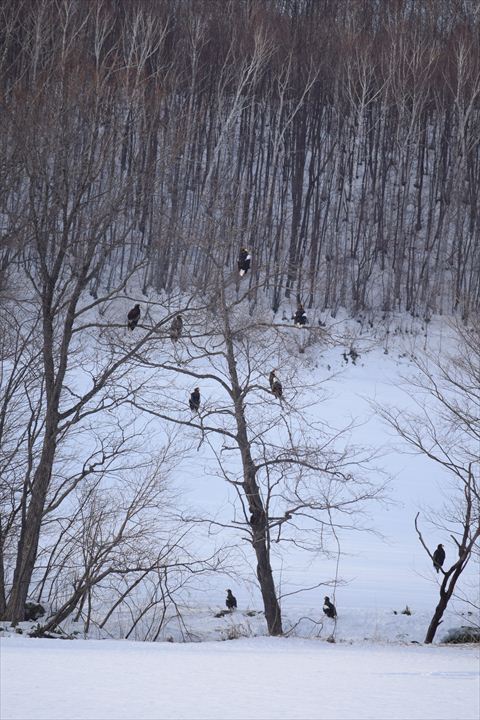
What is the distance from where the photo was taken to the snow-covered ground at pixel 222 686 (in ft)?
14.0

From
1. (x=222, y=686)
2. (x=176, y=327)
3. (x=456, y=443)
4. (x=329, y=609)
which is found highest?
(x=176, y=327)

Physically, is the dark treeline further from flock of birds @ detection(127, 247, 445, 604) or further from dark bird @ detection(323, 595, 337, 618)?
dark bird @ detection(323, 595, 337, 618)

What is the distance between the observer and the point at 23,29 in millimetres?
29594

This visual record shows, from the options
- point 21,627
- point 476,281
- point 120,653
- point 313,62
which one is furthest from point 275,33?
point 120,653

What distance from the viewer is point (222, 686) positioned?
501 centimetres

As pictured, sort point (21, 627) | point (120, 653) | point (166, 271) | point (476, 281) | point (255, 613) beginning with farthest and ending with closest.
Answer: point (476, 281)
point (166, 271)
point (255, 613)
point (21, 627)
point (120, 653)

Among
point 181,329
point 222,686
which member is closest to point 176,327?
point 181,329

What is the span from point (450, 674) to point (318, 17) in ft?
120

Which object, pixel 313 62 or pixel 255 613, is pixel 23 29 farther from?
pixel 255 613

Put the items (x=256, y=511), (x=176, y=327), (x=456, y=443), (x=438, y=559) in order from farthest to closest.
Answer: (x=456, y=443), (x=438, y=559), (x=256, y=511), (x=176, y=327)

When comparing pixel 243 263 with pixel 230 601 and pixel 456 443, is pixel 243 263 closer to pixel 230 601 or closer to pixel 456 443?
pixel 230 601

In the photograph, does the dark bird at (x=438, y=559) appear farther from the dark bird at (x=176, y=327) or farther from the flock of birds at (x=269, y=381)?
the dark bird at (x=176, y=327)

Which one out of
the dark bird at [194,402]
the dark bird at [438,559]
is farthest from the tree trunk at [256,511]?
the dark bird at [438,559]

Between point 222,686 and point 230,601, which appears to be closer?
point 222,686
